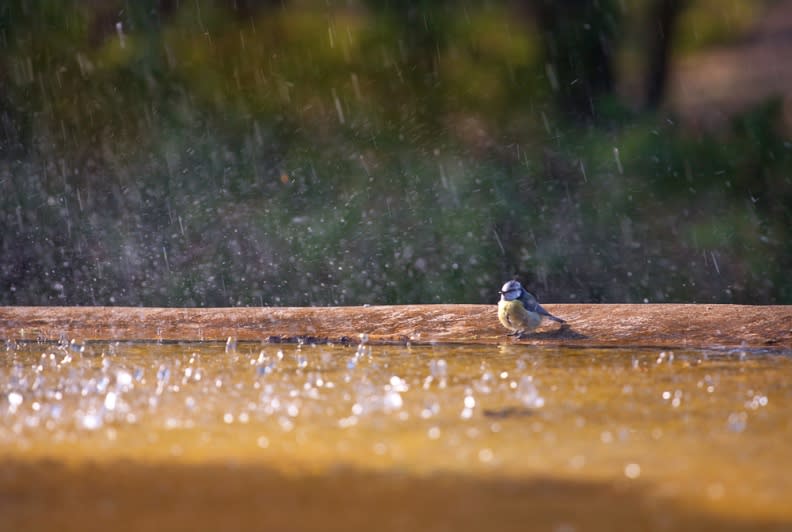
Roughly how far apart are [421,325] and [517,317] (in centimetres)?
56

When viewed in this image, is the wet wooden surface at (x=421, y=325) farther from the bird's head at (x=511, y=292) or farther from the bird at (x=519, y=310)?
the bird's head at (x=511, y=292)

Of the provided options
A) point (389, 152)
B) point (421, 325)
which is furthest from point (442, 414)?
point (389, 152)

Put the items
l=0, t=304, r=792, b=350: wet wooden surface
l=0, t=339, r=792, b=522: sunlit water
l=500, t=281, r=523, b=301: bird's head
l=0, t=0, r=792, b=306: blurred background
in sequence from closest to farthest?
1. l=0, t=339, r=792, b=522: sunlit water
2. l=0, t=304, r=792, b=350: wet wooden surface
3. l=500, t=281, r=523, b=301: bird's head
4. l=0, t=0, r=792, b=306: blurred background

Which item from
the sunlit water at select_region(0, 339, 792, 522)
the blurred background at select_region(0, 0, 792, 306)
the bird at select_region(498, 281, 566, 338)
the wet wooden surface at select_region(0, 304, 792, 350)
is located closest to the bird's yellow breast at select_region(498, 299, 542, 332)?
the bird at select_region(498, 281, 566, 338)

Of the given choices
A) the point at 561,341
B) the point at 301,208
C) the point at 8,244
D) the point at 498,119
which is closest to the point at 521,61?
the point at 498,119

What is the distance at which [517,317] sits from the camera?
4641mm

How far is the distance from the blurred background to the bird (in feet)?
13.0

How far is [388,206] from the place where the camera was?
9.38 meters

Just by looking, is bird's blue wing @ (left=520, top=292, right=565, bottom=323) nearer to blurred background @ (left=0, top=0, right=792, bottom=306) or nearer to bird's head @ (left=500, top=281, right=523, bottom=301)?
bird's head @ (left=500, top=281, right=523, bottom=301)

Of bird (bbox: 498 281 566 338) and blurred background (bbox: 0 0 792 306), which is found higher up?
blurred background (bbox: 0 0 792 306)

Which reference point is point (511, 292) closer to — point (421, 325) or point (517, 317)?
point (517, 317)

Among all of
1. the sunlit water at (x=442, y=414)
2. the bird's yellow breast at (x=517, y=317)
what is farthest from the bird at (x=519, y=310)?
the sunlit water at (x=442, y=414)

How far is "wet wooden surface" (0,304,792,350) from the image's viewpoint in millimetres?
4566

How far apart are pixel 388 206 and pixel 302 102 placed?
142 cm
